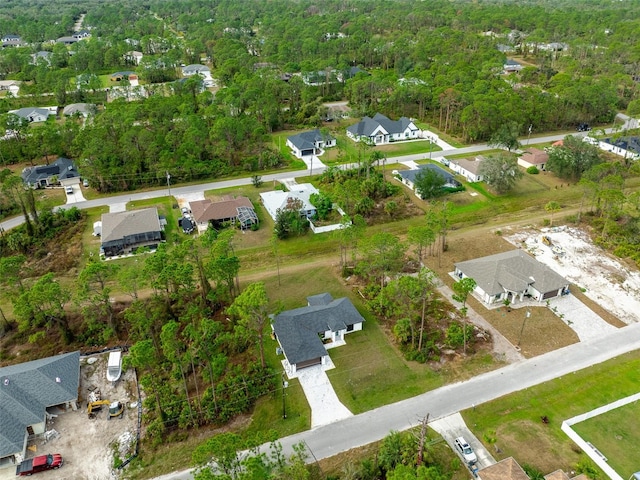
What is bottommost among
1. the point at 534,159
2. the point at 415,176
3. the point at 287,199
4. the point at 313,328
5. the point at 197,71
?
the point at 313,328

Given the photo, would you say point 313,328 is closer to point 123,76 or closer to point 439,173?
point 439,173

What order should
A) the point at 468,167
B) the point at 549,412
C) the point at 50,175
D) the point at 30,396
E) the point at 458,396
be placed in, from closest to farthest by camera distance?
1. the point at 549,412
2. the point at 30,396
3. the point at 458,396
4. the point at 50,175
5. the point at 468,167

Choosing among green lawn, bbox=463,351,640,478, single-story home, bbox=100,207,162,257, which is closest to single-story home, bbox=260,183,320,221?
single-story home, bbox=100,207,162,257

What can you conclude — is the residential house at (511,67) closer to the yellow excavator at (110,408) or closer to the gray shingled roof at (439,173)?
the gray shingled roof at (439,173)

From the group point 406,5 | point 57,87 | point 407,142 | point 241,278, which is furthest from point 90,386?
point 406,5

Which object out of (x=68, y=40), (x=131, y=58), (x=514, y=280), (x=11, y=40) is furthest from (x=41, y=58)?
(x=514, y=280)

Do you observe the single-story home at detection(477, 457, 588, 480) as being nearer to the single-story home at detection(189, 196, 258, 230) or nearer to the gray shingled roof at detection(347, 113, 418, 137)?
the single-story home at detection(189, 196, 258, 230)
